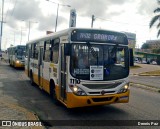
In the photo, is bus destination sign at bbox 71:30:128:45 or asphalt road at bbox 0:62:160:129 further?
bus destination sign at bbox 71:30:128:45

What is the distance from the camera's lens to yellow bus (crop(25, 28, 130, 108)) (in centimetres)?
870

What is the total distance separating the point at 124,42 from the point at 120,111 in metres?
2.45

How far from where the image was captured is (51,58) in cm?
1125

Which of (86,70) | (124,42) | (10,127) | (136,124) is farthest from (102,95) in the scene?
(10,127)

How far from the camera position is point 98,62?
8.93 m

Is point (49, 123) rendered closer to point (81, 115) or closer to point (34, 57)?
point (81, 115)

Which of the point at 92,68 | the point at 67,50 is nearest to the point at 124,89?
the point at 92,68

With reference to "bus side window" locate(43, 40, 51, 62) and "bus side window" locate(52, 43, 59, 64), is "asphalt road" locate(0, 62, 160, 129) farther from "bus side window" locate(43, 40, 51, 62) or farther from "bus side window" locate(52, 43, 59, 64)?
"bus side window" locate(43, 40, 51, 62)

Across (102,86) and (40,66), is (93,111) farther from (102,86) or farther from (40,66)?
(40,66)

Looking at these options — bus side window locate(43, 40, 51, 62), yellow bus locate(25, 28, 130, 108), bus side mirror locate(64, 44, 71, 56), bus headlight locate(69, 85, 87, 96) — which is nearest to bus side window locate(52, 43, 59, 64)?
yellow bus locate(25, 28, 130, 108)

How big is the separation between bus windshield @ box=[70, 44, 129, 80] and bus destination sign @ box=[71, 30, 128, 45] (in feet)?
0.67

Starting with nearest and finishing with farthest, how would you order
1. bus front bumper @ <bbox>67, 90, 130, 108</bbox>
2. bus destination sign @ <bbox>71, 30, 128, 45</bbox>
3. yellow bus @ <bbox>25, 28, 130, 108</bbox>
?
bus front bumper @ <bbox>67, 90, 130, 108</bbox>, yellow bus @ <bbox>25, 28, 130, 108</bbox>, bus destination sign @ <bbox>71, 30, 128, 45</bbox>

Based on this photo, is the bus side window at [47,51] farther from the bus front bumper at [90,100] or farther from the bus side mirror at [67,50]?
the bus front bumper at [90,100]

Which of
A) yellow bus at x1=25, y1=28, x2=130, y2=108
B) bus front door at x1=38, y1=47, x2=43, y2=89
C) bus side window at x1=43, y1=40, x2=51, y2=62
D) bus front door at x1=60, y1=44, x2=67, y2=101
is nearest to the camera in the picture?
yellow bus at x1=25, y1=28, x2=130, y2=108
